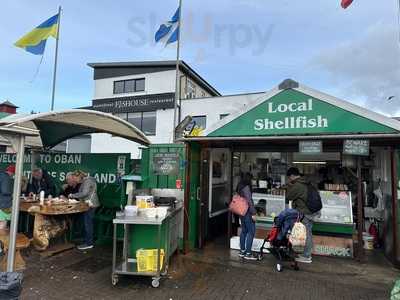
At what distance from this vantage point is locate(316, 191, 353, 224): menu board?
A: 6938 millimetres

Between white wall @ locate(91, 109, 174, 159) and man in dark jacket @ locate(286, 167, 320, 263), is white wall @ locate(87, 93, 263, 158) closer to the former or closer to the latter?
white wall @ locate(91, 109, 174, 159)

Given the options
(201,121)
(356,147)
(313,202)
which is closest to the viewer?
(356,147)

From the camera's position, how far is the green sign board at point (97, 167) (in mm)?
7812

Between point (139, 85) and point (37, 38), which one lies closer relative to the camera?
point (37, 38)

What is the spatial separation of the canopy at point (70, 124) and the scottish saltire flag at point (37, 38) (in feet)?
9.96

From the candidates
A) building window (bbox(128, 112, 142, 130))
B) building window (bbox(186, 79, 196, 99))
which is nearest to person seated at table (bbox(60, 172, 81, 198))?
building window (bbox(128, 112, 142, 130))

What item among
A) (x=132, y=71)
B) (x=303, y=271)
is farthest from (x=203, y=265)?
(x=132, y=71)

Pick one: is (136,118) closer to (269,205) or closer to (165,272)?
(269,205)

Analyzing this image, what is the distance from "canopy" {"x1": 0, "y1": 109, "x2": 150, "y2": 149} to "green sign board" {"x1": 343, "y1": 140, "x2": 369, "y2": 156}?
173 inches

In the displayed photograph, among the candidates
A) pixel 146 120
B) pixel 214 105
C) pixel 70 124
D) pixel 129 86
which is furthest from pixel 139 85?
pixel 70 124

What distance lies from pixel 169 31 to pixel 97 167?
25.1 feet

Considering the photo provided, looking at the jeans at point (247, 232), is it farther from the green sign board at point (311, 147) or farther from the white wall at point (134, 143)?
the white wall at point (134, 143)

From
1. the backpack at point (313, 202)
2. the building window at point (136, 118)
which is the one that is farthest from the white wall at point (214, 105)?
the backpack at point (313, 202)

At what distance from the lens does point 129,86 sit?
875 inches
